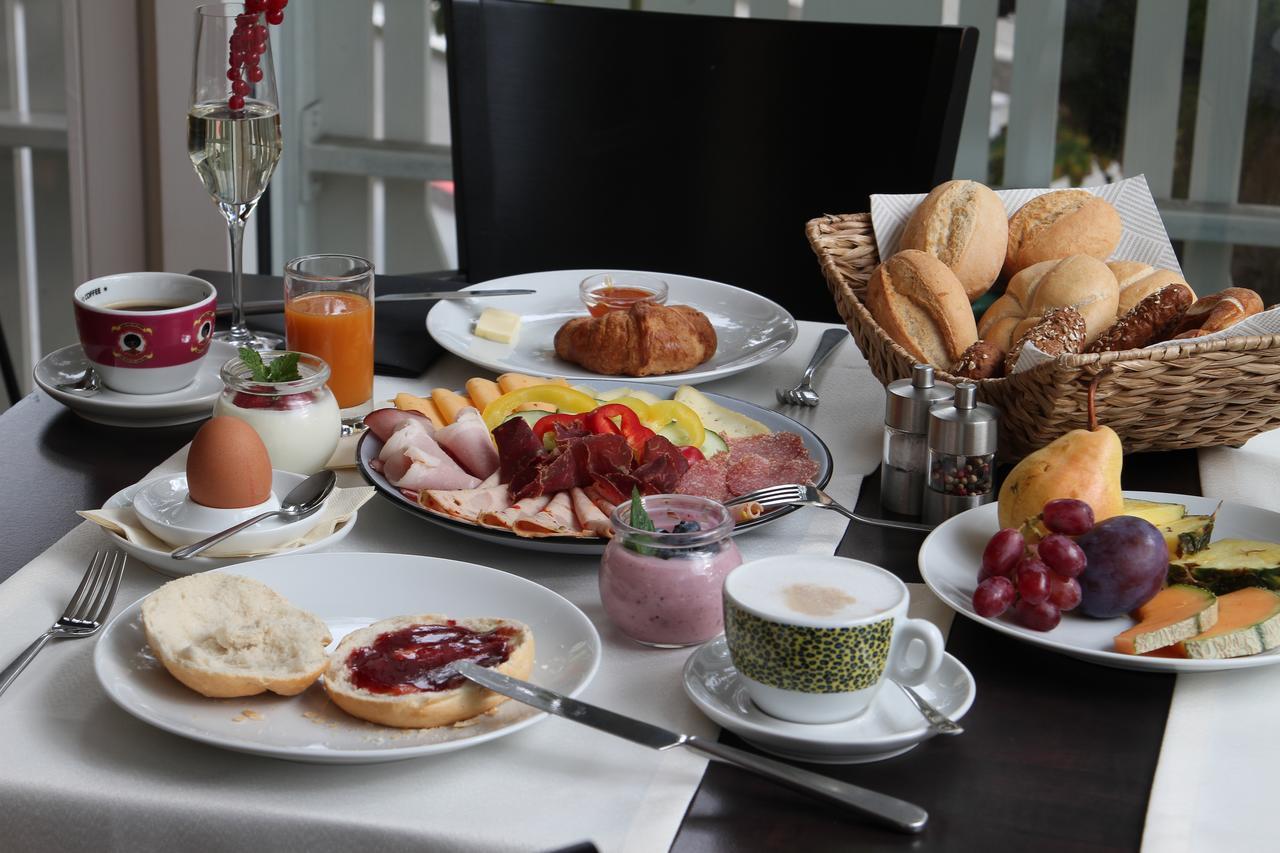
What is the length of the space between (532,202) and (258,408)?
115 cm

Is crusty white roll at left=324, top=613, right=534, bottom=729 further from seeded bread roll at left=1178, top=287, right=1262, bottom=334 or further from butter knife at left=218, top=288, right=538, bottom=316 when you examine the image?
butter knife at left=218, top=288, right=538, bottom=316

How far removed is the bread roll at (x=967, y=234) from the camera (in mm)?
1463

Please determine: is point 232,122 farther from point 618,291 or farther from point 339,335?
point 618,291

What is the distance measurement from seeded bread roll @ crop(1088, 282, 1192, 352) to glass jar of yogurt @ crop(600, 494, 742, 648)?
0.53m

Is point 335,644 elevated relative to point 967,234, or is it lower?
lower

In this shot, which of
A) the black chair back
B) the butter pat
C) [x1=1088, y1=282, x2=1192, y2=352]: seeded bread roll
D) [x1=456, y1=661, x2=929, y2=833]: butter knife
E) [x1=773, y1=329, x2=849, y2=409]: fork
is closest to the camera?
[x1=456, y1=661, x2=929, y2=833]: butter knife

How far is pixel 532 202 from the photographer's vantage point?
7.43ft

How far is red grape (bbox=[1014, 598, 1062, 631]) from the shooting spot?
92 cm

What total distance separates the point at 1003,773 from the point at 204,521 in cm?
62

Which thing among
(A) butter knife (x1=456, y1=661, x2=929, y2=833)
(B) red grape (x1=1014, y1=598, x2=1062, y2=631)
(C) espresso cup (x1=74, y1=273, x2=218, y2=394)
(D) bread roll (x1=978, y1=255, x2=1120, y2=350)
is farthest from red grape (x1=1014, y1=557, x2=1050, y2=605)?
(C) espresso cup (x1=74, y1=273, x2=218, y2=394)

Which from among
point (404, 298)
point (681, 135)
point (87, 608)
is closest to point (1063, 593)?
point (87, 608)

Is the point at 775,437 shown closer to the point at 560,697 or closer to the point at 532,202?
the point at 560,697

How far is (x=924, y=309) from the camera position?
134 centimetres

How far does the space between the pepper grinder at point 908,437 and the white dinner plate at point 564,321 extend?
0.32 m
